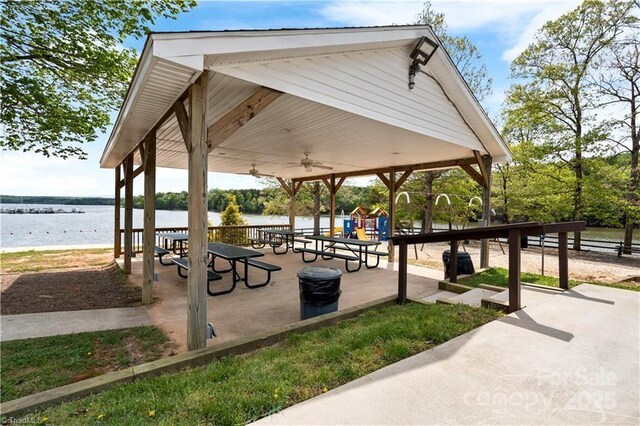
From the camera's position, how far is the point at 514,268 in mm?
3512

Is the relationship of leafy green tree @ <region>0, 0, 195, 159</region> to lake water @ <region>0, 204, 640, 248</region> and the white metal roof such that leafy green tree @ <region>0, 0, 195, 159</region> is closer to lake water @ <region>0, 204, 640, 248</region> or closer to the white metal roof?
the white metal roof

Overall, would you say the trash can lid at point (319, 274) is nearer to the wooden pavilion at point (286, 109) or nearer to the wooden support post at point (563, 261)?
the wooden pavilion at point (286, 109)

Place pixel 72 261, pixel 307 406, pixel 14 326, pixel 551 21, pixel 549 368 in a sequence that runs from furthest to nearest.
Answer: pixel 551 21 < pixel 72 261 < pixel 14 326 < pixel 549 368 < pixel 307 406

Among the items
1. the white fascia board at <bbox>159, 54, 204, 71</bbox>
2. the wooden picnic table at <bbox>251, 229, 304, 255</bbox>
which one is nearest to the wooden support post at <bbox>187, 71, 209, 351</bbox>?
the white fascia board at <bbox>159, 54, 204, 71</bbox>

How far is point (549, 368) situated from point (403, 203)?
1533 centimetres

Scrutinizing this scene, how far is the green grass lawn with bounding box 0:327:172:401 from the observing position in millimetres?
2506

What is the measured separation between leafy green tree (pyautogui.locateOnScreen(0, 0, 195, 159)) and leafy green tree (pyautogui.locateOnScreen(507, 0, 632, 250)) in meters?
13.8

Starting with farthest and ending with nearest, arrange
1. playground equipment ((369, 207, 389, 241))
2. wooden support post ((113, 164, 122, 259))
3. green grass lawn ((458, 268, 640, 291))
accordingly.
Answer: playground equipment ((369, 207, 389, 241)), wooden support post ((113, 164, 122, 259)), green grass lawn ((458, 268, 640, 291))

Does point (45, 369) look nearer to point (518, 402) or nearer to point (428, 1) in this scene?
point (518, 402)

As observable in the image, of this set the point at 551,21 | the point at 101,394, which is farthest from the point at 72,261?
the point at 551,21

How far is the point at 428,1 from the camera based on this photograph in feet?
43.5

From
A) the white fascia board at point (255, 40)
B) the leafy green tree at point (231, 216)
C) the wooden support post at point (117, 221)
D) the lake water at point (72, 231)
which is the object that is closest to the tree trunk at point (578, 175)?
the lake water at point (72, 231)

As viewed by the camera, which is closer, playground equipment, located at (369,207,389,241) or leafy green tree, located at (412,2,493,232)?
leafy green tree, located at (412,2,493,232)

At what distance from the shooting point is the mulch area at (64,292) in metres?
4.64
